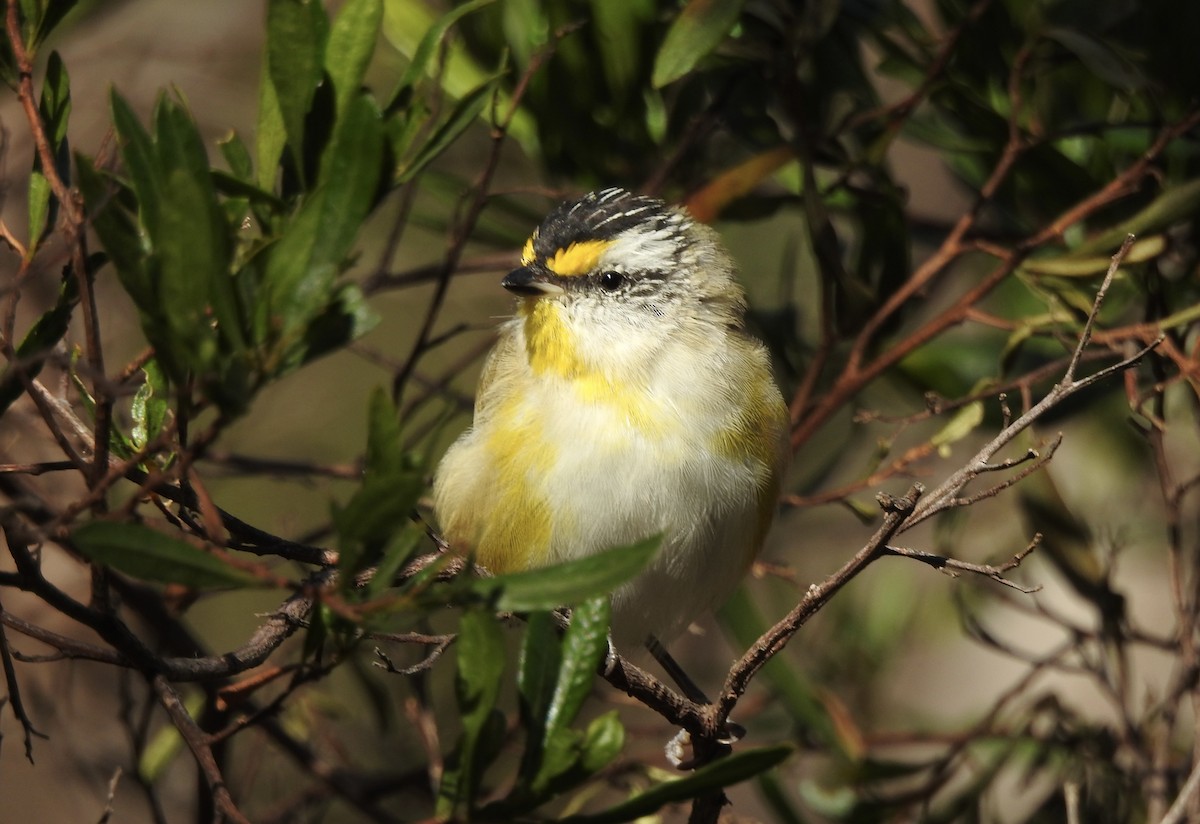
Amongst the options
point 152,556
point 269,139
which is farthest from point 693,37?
point 152,556

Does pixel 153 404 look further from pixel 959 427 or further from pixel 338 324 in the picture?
pixel 959 427

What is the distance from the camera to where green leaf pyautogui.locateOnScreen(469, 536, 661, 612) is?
1.66 meters

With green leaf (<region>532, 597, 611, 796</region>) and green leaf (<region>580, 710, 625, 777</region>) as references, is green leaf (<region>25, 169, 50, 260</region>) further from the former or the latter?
green leaf (<region>580, 710, 625, 777</region>)

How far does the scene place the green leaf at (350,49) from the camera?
2189mm

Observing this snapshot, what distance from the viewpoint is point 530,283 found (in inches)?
132

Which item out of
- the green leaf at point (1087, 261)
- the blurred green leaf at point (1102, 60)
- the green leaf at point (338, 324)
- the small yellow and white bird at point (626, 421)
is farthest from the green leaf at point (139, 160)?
the green leaf at point (1087, 261)

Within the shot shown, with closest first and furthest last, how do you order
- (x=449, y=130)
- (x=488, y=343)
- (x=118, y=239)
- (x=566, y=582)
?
(x=118, y=239)
(x=566, y=582)
(x=449, y=130)
(x=488, y=343)

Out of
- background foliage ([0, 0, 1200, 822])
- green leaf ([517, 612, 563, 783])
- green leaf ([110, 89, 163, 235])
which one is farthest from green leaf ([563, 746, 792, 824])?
green leaf ([110, 89, 163, 235])

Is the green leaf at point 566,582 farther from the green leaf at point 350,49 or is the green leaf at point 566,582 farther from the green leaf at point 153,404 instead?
the green leaf at point 350,49

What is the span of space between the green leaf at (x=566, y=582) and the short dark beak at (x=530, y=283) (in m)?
1.73

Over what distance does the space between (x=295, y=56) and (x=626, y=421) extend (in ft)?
4.34

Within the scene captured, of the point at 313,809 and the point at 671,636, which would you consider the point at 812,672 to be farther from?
the point at 313,809

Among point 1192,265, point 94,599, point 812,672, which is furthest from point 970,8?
point 94,599

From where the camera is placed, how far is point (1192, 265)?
3404mm
